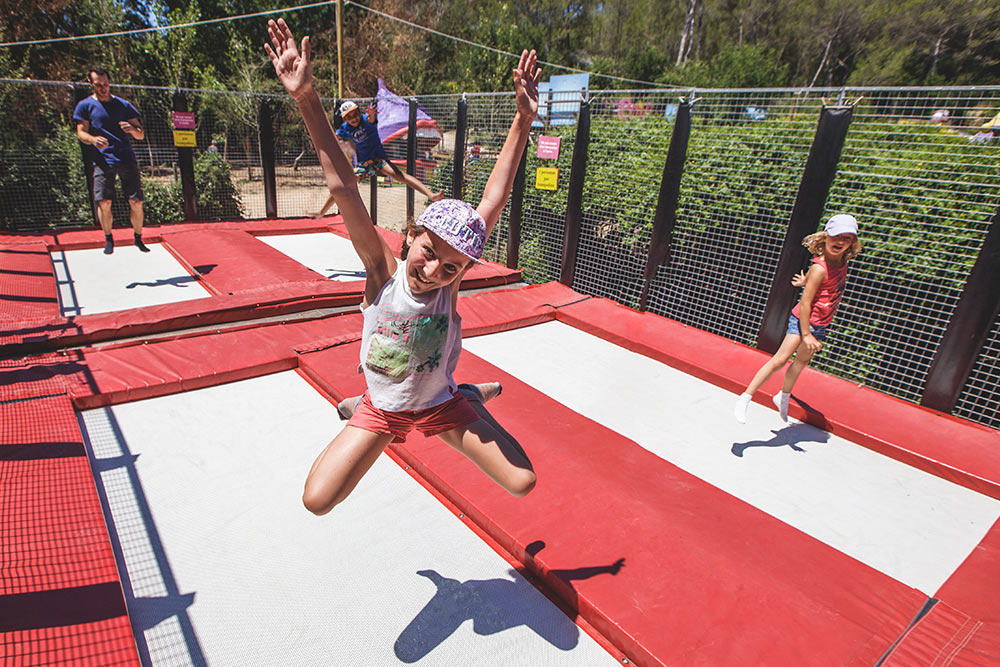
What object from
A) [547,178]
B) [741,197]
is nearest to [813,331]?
[741,197]

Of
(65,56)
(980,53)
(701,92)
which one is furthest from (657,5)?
(701,92)

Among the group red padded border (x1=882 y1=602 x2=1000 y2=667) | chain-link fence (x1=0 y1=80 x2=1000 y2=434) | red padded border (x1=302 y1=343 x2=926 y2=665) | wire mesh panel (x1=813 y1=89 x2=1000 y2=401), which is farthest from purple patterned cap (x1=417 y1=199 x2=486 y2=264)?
wire mesh panel (x1=813 y1=89 x2=1000 y2=401)

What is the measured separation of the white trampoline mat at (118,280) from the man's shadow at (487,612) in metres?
4.50

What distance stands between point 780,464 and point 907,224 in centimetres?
214

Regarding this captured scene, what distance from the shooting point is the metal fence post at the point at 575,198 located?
5.61 meters

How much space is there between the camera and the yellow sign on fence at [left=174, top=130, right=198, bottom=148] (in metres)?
7.64

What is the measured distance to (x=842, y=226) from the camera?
297 cm

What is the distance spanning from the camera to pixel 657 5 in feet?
123

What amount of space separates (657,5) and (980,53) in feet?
62.6

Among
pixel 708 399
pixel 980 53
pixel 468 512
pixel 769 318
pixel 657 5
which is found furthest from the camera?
pixel 657 5

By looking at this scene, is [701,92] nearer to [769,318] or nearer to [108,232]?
[769,318]

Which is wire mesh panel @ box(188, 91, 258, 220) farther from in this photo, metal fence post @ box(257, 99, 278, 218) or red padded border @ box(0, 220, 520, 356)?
red padded border @ box(0, 220, 520, 356)

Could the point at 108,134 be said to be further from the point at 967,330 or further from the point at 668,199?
the point at 967,330

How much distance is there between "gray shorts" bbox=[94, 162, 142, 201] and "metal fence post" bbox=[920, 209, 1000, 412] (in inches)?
284
